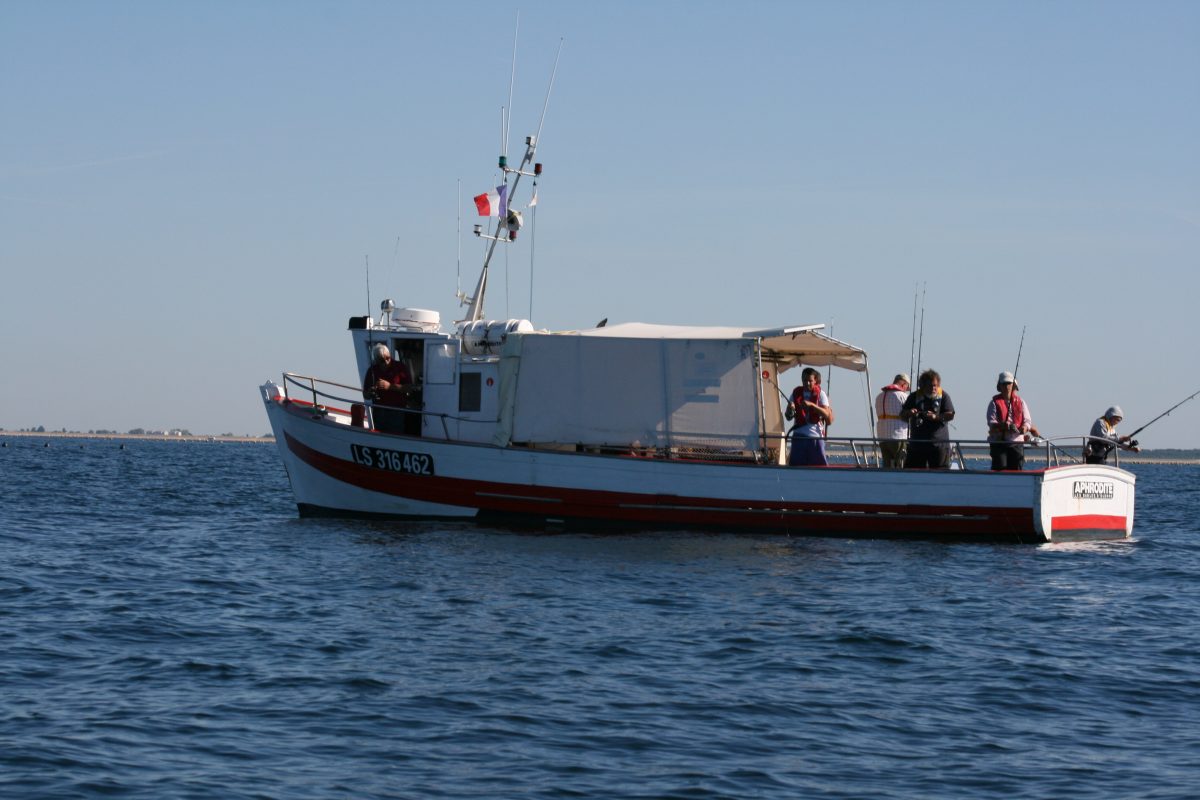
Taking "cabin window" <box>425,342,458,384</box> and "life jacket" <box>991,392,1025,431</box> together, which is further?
"cabin window" <box>425,342,458,384</box>

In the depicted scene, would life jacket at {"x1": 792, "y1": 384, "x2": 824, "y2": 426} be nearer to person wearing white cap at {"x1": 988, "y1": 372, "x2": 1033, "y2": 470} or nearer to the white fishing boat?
the white fishing boat

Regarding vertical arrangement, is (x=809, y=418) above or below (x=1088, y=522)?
above

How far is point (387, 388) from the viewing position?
23.1 m

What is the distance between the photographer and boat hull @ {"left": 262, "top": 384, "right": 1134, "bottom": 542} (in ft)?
68.3

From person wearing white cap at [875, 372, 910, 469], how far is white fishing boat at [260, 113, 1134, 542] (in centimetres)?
63

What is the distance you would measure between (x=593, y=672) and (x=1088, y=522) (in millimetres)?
14010

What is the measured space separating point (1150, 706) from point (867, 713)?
2.41 metres

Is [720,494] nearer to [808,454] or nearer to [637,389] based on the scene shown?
[808,454]

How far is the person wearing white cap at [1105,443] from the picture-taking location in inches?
914

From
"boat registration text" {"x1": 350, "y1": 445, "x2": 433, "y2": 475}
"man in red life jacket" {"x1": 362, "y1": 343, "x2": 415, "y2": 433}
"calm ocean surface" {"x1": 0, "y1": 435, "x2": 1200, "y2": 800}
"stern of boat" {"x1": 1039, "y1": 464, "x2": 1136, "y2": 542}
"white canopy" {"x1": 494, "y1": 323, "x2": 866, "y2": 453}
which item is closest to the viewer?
"calm ocean surface" {"x1": 0, "y1": 435, "x2": 1200, "y2": 800}

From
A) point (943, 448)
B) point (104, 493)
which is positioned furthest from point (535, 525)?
point (104, 493)

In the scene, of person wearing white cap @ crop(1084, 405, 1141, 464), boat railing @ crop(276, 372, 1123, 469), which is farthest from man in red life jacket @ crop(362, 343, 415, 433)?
person wearing white cap @ crop(1084, 405, 1141, 464)

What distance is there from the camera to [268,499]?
3397 centimetres

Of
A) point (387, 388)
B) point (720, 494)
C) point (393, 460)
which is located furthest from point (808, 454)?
point (387, 388)
